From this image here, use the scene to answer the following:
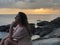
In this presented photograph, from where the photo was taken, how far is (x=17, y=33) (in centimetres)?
404

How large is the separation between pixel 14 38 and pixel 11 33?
0.31ft

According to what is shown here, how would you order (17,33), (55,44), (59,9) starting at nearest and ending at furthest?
1. (17,33)
2. (55,44)
3. (59,9)

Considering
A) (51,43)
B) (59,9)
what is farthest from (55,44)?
(59,9)

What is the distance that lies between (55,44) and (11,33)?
5.19 ft

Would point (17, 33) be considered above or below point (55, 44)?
above

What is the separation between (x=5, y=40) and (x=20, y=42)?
0.26 meters

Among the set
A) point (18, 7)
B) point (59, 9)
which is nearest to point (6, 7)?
point (18, 7)

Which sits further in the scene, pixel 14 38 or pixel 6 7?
pixel 6 7

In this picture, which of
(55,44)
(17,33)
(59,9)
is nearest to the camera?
(17,33)

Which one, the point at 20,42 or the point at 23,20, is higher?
the point at 23,20

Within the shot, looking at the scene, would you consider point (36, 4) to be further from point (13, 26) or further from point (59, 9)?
point (13, 26)

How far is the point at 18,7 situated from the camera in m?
18.6

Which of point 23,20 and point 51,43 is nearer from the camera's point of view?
point 23,20

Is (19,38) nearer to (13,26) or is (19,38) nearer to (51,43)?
(13,26)
